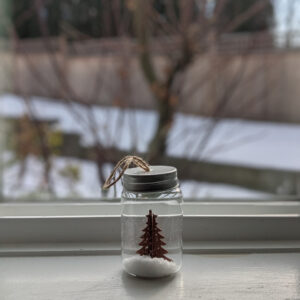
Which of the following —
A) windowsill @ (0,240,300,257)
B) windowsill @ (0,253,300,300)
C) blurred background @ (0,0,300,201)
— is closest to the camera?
windowsill @ (0,253,300,300)

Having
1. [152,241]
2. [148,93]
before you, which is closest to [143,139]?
[148,93]

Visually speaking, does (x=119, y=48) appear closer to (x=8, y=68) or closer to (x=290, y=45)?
(x=8, y=68)

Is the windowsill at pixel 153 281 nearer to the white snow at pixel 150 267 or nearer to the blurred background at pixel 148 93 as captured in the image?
the white snow at pixel 150 267

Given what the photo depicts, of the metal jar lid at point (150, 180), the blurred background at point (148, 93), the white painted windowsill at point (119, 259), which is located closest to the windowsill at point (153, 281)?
the white painted windowsill at point (119, 259)

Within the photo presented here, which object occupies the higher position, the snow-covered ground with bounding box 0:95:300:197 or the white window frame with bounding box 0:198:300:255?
the white window frame with bounding box 0:198:300:255

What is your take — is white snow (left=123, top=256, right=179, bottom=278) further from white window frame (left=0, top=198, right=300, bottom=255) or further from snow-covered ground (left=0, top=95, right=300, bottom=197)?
snow-covered ground (left=0, top=95, right=300, bottom=197)

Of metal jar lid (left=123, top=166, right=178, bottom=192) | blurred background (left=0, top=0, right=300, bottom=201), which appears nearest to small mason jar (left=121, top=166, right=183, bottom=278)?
metal jar lid (left=123, top=166, right=178, bottom=192)

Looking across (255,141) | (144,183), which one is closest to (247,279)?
(144,183)
